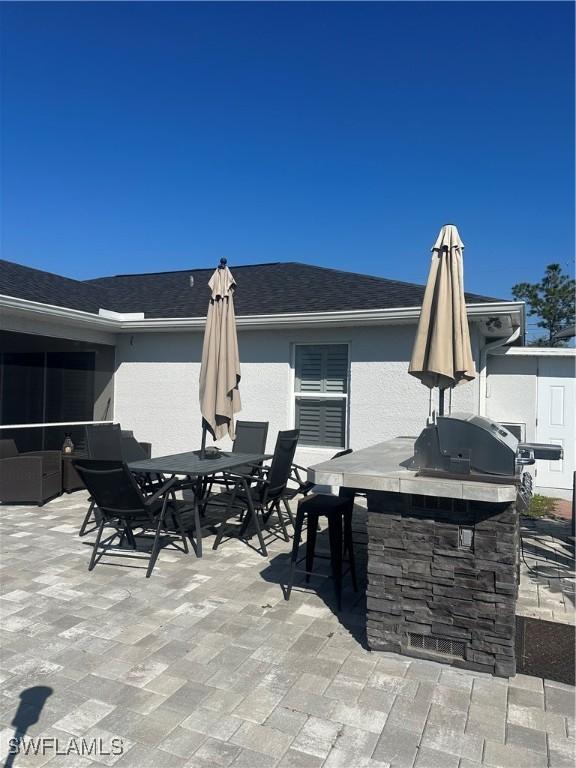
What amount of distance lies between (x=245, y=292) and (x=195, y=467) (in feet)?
16.4

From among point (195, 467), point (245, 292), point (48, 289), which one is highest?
point (245, 292)

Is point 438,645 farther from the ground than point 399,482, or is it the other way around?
point 399,482

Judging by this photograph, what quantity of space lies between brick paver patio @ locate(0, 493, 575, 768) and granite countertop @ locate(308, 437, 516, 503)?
3.28 feet

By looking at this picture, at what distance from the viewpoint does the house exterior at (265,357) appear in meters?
7.17

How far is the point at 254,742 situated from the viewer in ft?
7.24

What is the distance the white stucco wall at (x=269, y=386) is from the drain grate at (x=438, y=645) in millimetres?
4312

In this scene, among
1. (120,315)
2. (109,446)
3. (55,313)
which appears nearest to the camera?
(109,446)

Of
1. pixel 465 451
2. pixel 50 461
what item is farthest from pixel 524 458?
pixel 50 461

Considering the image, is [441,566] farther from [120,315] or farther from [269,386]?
[120,315]

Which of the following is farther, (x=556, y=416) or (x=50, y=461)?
(x=556, y=416)

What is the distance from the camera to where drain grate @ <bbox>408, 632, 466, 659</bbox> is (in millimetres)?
2916

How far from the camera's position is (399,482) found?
2951mm

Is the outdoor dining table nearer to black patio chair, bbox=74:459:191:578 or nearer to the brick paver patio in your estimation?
black patio chair, bbox=74:459:191:578

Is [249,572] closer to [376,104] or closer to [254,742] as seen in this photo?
[254,742]
